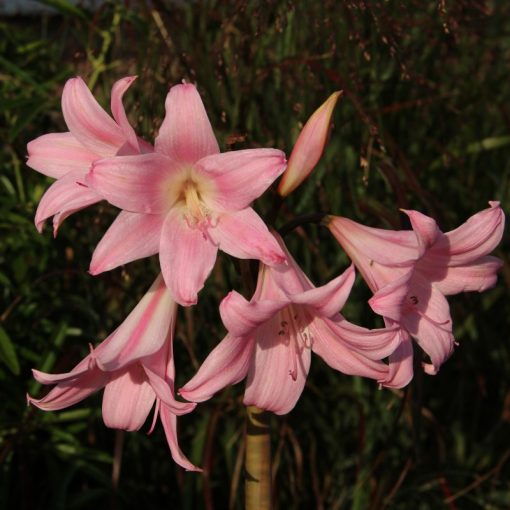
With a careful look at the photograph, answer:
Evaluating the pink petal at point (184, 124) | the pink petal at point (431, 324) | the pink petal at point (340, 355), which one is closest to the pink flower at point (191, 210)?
the pink petal at point (184, 124)

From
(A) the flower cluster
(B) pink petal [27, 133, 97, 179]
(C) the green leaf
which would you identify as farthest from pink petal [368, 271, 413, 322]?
(C) the green leaf

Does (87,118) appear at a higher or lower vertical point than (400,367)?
higher

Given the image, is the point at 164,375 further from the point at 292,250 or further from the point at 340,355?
the point at 292,250

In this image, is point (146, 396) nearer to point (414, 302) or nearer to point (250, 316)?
point (250, 316)

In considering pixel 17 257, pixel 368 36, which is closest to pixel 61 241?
pixel 17 257

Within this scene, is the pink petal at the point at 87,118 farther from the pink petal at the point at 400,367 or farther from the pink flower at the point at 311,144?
the pink petal at the point at 400,367

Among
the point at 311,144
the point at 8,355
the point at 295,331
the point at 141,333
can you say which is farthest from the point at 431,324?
the point at 8,355

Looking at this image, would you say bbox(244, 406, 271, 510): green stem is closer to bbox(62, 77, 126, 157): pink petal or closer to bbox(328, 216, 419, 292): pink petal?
bbox(328, 216, 419, 292): pink petal
